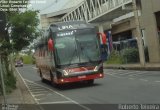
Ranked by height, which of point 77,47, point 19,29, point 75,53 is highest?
point 19,29

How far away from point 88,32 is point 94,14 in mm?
43861

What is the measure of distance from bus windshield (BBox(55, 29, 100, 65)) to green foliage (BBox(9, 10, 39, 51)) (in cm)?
217

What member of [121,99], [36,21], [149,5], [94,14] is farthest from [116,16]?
[121,99]

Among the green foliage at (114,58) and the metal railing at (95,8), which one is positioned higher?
the metal railing at (95,8)

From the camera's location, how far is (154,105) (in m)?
13.9

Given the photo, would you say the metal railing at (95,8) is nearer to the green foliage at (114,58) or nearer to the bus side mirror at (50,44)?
the green foliage at (114,58)

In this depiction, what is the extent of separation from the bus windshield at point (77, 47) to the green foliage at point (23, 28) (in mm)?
2171

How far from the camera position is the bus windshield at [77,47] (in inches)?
951

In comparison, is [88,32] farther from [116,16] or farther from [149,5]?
[116,16]

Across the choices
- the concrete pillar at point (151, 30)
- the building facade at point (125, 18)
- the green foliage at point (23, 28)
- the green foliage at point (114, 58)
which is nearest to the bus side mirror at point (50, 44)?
the green foliage at point (23, 28)

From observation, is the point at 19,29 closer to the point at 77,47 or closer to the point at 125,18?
the point at 77,47

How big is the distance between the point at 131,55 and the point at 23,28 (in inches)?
920

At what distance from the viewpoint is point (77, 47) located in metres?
24.2

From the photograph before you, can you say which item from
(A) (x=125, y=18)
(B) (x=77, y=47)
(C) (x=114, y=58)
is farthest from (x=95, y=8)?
(B) (x=77, y=47)
